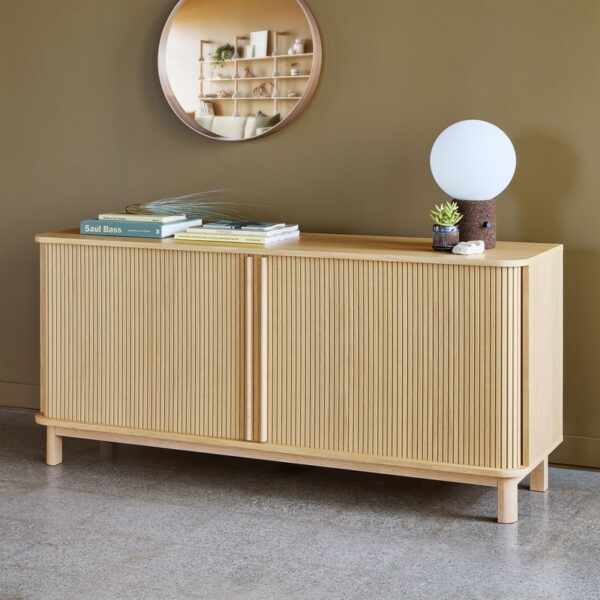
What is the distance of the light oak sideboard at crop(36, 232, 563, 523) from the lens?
3.13m

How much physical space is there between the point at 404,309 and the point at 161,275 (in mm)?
824

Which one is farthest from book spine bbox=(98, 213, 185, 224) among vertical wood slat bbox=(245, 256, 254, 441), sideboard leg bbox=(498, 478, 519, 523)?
sideboard leg bbox=(498, 478, 519, 523)

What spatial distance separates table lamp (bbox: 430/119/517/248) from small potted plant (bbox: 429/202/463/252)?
0.06m

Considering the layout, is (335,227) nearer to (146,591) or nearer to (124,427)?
(124,427)

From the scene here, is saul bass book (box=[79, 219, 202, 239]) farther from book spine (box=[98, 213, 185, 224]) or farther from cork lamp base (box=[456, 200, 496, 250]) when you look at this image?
cork lamp base (box=[456, 200, 496, 250])

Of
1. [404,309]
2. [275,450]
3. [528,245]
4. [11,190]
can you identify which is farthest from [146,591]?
[11,190]

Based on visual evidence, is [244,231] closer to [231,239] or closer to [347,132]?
[231,239]

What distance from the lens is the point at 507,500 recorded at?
3154mm

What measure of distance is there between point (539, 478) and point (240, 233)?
1.25m

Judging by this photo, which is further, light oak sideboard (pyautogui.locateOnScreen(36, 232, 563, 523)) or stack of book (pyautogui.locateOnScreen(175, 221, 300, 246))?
stack of book (pyautogui.locateOnScreen(175, 221, 300, 246))

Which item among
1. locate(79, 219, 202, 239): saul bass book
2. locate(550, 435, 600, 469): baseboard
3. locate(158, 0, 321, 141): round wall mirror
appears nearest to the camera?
locate(79, 219, 202, 239): saul bass book

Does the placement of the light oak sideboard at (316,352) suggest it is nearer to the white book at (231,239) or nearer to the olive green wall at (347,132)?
the white book at (231,239)

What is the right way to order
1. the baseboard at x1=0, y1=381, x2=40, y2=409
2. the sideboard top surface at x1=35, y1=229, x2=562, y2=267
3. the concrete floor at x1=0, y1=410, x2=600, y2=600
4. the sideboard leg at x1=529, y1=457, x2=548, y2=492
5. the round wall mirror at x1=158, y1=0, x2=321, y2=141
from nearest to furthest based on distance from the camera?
the concrete floor at x1=0, y1=410, x2=600, y2=600
the sideboard top surface at x1=35, y1=229, x2=562, y2=267
the sideboard leg at x1=529, y1=457, x2=548, y2=492
the round wall mirror at x1=158, y1=0, x2=321, y2=141
the baseboard at x1=0, y1=381, x2=40, y2=409

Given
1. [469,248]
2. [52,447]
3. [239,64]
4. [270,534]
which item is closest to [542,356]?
[469,248]
